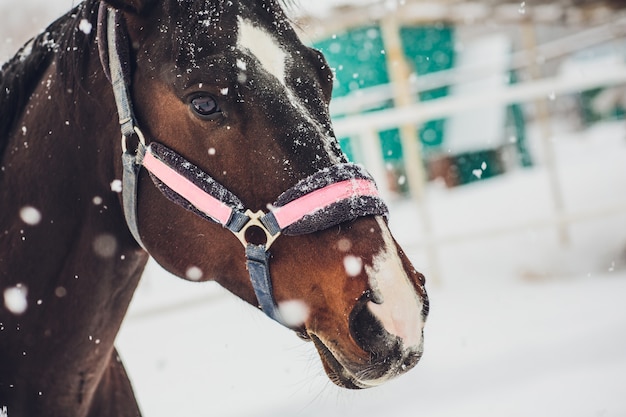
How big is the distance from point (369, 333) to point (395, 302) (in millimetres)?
77

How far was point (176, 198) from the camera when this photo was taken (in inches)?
51.1

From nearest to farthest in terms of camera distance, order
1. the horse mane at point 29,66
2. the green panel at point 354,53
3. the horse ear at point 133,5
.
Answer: the horse ear at point 133,5 → the horse mane at point 29,66 → the green panel at point 354,53

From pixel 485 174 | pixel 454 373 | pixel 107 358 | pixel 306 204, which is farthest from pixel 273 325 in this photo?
pixel 485 174

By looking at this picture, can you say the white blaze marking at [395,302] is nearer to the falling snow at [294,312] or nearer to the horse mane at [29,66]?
the falling snow at [294,312]

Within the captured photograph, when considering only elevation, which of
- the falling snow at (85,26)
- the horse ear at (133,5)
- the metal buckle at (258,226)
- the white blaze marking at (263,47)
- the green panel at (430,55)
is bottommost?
the green panel at (430,55)

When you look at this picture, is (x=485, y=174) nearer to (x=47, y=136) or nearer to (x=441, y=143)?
(x=441, y=143)

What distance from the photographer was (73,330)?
1.44 metres

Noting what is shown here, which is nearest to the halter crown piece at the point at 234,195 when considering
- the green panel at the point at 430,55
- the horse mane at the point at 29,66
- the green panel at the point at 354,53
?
the horse mane at the point at 29,66

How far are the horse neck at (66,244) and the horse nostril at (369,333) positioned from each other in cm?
70

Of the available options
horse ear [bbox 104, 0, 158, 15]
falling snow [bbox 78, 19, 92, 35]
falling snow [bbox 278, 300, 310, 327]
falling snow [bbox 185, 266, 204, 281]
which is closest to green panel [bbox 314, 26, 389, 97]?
falling snow [bbox 78, 19, 92, 35]

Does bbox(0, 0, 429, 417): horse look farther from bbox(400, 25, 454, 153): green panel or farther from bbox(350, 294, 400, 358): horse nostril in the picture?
bbox(400, 25, 454, 153): green panel

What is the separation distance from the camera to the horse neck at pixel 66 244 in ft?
4.70

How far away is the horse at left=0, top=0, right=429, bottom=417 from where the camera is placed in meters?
1.13

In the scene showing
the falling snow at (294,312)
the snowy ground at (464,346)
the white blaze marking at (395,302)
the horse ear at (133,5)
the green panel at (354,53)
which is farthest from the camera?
the green panel at (354,53)
